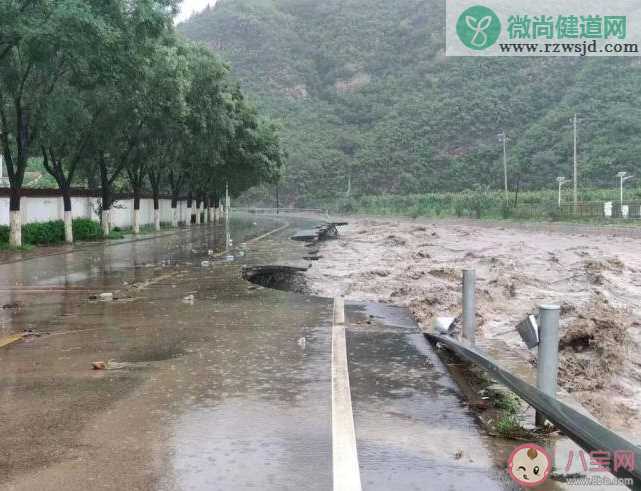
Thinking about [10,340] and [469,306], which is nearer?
[469,306]

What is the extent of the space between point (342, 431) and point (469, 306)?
3345 millimetres

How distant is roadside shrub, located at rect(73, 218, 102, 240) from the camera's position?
32.7 metres

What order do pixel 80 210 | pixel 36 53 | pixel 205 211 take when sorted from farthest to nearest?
pixel 205 211 → pixel 80 210 → pixel 36 53

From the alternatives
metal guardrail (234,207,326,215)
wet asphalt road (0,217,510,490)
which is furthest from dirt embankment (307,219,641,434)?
metal guardrail (234,207,326,215)

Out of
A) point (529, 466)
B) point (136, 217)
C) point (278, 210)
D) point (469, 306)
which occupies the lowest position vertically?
point (278, 210)

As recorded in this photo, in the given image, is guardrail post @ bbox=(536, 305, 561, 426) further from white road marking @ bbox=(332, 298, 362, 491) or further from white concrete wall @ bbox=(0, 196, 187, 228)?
white concrete wall @ bbox=(0, 196, 187, 228)

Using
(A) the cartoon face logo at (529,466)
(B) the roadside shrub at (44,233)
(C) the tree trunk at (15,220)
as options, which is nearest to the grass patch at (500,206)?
(B) the roadside shrub at (44,233)

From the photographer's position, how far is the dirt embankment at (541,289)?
833 centimetres

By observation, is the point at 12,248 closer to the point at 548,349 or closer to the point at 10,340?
the point at 10,340

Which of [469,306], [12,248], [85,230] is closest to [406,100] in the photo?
[85,230]

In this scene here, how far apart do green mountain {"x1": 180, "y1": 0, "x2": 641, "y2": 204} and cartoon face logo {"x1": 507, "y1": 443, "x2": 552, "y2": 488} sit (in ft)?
211

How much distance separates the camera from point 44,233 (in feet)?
94.5

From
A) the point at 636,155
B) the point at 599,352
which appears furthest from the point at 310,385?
the point at 636,155

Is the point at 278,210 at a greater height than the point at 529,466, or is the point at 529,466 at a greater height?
the point at 529,466
